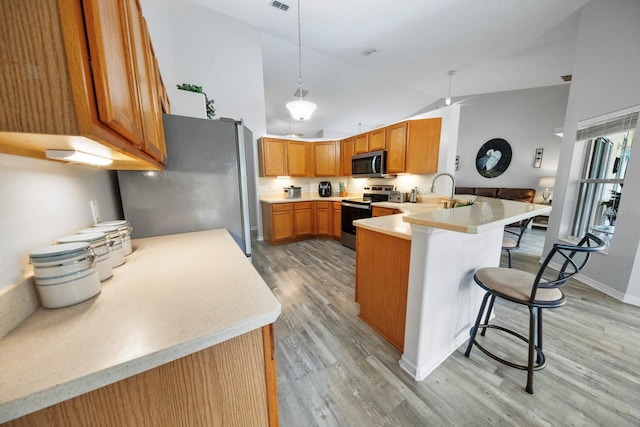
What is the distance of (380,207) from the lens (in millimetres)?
3410

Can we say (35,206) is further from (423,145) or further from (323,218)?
(323,218)

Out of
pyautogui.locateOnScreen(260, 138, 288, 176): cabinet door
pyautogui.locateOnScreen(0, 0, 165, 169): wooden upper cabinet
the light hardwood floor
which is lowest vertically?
the light hardwood floor

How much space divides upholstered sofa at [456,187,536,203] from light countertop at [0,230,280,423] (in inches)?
290

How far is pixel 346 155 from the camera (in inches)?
177

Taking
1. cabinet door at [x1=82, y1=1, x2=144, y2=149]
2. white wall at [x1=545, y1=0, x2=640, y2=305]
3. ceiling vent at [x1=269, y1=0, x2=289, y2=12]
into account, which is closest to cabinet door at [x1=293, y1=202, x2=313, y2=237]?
ceiling vent at [x1=269, y1=0, x2=289, y2=12]

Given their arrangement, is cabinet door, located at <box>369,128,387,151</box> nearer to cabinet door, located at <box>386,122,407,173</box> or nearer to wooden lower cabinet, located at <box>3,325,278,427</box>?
cabinet door, located at <box>386,122,407,173</box>

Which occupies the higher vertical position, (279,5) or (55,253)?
(279,5)

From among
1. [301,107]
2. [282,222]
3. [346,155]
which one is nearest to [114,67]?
[301,107]

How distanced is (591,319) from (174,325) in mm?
3282

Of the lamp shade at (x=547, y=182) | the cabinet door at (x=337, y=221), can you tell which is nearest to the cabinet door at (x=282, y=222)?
the cabinet door at (x=337, y=221)

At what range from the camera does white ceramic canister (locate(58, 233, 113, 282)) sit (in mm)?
777

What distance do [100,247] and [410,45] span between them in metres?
4.62

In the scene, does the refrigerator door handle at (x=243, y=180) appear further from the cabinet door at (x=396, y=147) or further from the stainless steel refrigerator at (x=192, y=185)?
the cabinet door at (x=396, y=147)

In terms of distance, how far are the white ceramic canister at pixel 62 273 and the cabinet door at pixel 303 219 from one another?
3575 millimetres
